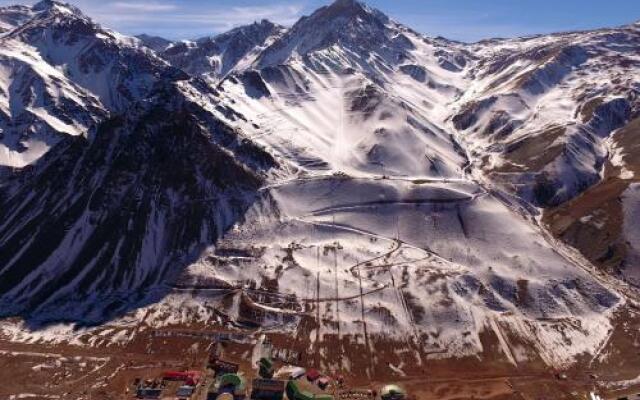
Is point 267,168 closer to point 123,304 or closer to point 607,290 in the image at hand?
point 123,304

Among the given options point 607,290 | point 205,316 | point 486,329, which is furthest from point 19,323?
point 607,290

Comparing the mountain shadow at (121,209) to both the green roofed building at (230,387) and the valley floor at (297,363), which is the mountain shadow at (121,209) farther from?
the green roofed building at (230,387)

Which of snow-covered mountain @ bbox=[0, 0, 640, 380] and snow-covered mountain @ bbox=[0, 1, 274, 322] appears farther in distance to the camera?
snow-covered mountain @ bbox=[0, 1, 274, 322]

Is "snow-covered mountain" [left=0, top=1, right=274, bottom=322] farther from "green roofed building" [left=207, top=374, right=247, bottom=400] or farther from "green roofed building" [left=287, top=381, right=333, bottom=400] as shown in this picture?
"green roofed building" [left=287, top=381, right=333, bottom=400]

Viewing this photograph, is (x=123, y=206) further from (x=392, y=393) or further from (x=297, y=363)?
(x=392, y=393)

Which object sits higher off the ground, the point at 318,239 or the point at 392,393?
the point at 318,239

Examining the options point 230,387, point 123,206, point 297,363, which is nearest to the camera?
point 230,387

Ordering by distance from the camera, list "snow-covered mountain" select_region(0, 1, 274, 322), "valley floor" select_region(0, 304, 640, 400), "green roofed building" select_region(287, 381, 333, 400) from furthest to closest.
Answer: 1. "snow-covered mountain" select_region(0, 1, 274, 322)
2. "valley floor" select_region(0, 304, 640, 400)
3. "green roofed building" select_region(287, 381, 333, 400)

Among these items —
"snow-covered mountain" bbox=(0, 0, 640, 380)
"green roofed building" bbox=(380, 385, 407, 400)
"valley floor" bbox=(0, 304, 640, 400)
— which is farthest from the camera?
"snow-covered mountain" bbox=(0, 0, 640, 380)

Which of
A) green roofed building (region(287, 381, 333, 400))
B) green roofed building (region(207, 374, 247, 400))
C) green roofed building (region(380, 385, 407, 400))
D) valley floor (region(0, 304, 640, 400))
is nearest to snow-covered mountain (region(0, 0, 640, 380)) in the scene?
valley floor (region(0, 304, 640, 400))

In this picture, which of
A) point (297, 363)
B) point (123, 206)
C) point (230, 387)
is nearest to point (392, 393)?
point (297, 363)

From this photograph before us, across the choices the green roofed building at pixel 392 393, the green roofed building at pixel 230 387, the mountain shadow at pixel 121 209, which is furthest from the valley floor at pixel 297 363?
the mountain shadow at pixel 121 209
